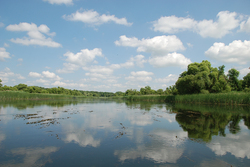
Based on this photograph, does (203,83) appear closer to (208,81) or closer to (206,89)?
(208,81)

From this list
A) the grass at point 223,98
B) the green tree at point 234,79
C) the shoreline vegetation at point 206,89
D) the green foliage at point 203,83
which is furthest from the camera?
the green tree at point 234,79

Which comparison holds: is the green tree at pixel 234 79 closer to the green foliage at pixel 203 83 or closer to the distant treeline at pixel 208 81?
the distant treeline at pixel 208 81

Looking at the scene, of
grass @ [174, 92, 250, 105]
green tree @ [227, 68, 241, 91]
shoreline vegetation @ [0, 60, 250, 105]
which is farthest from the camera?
green tree @ [227, 68, 241, 91]

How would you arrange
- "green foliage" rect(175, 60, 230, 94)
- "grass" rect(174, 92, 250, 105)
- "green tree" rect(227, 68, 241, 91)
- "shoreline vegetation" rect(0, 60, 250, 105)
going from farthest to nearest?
"green tree" rect(227, 68, 241, 91) < "green foliage" rect(175, 60, 230, 94) < "shoreline vegetation" rect(0, 60, 250, 105) < "grass" rect(174, 92, 250, 105)

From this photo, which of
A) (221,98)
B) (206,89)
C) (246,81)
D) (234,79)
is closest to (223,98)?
(221,98)

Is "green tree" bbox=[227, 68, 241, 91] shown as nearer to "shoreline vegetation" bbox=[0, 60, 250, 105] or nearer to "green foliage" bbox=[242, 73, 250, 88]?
"shoreline vegetation" bbox=[0, 60, 250, 105]

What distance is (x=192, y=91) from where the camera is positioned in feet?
133

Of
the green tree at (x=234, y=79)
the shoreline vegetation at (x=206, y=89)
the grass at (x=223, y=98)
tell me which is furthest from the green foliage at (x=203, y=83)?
the green tree at (x=234, y=79)

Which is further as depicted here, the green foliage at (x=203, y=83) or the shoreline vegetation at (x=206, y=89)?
the green foliage at (x=203, y=83)

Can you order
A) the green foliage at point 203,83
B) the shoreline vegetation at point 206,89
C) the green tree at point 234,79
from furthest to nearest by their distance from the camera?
the green tree at point 234,79 < the green foliage at point 203,83 < the shoreline vegetation at point 206,89

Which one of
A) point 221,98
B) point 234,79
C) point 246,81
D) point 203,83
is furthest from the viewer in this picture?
point 246,81

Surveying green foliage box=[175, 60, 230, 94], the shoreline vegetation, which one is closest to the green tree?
the shoreline vegetation

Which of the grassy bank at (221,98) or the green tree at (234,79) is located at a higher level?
the green tree at (234,79)

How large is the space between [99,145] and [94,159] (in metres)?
1.30
